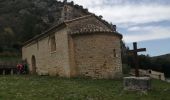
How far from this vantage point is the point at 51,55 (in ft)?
97.6

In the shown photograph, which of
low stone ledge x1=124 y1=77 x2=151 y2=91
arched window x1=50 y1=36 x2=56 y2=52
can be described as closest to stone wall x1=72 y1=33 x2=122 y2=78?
arched window x1=50 y1=36 x2=56 y2=52

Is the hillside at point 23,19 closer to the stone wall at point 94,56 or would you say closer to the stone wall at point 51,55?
the stone wall at point 51,55

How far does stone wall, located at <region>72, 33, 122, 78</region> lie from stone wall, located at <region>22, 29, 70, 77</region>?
94 cm

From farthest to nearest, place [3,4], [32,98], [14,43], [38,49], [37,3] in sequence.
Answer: [3,4] < [37,3] < [14,43] < [38,49] < [32,98]

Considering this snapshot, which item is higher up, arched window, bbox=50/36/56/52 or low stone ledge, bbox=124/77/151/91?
arched window, bbox=50/36/56/52

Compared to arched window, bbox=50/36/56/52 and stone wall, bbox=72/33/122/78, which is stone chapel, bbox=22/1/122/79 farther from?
arched window, bbox=50/36/56/52

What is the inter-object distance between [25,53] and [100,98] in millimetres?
27556

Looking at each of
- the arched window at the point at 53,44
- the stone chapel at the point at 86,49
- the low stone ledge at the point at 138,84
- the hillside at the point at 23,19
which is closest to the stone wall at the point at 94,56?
the stone chapel at the point at 86,49

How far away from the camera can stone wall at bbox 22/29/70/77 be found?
2655 cm

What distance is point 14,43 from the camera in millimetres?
59156

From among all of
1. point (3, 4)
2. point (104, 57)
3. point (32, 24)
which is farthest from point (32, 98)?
point (3, 4)

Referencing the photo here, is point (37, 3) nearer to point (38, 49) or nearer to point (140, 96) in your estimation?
point (38, 49)

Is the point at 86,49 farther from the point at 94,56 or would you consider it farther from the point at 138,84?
the point at 138,84

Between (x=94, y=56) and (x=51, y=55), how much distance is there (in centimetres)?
544
